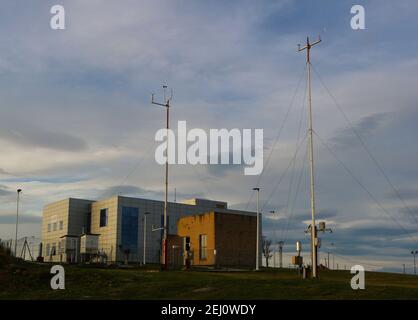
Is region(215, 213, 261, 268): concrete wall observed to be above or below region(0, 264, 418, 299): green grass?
above

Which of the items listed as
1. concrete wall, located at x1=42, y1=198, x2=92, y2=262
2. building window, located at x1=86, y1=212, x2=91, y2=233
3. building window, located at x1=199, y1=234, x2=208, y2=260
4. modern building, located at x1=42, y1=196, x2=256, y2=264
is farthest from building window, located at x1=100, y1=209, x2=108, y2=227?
building window, located at x1=199, y1=234, x2=208, y2=260

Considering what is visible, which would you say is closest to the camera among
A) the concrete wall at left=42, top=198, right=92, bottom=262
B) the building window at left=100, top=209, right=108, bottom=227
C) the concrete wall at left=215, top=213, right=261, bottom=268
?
the concrete wall at left=215, top=213, right=261, bottom=268

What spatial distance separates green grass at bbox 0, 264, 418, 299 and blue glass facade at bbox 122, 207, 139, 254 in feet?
244

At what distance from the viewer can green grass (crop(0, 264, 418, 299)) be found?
85.7 feet

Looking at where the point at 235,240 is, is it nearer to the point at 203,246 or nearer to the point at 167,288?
the point at 203,246

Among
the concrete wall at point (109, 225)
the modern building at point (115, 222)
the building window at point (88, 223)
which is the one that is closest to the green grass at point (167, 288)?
the modern building at point (115, 222)

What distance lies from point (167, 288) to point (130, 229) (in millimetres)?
83495

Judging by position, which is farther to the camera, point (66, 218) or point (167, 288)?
point (66, 218)

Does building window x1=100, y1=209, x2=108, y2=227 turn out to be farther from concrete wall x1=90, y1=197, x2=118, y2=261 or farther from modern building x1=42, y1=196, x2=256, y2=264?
concrete wall x1=90, y1=197, x2=118, y2=261

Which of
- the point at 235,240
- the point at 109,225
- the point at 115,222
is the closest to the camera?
the point at 235,240

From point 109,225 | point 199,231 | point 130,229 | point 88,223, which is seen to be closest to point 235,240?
point 199,231

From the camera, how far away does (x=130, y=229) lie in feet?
368

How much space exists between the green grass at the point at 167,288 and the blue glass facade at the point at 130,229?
74262 millimetres
